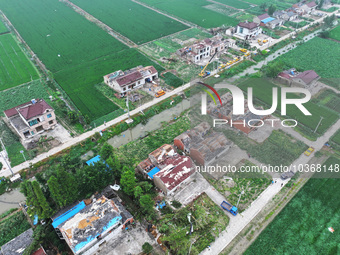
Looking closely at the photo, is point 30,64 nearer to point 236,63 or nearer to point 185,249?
point 236,63

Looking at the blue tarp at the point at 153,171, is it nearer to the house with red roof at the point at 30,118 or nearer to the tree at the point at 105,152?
the tree at the point at 105,152

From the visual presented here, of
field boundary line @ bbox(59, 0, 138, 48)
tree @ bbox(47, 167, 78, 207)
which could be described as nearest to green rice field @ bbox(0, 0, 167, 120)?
field boundary line @ bbox(59, 0, 138, 48)

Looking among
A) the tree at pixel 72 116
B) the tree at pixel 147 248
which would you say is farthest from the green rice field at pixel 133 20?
the tree at pixel 147 248

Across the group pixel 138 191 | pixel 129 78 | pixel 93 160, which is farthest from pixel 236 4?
Answer: pixel 138 191

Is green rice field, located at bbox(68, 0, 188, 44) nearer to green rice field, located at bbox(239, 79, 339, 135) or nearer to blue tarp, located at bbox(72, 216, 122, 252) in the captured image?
green rice field, located at bbox(239, 79, 339, 135)

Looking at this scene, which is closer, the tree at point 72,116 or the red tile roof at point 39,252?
the red tile roof at point 39,252

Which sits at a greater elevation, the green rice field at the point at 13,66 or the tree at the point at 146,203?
the green rice field at the point at 13,66
